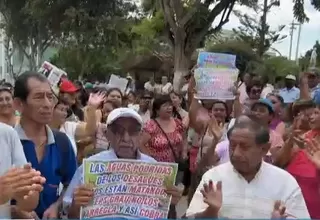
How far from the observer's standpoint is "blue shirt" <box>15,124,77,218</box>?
388cm

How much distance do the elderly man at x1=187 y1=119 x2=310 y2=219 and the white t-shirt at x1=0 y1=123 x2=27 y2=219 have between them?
94cm

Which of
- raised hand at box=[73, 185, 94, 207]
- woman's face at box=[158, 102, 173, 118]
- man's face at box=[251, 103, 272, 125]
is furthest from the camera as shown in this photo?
woman's face at box=[158, 102, 173, 118]

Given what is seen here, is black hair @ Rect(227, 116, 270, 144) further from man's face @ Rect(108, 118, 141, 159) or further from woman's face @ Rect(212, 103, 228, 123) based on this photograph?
woman's face @ Rect(212, 103, 228, 123)

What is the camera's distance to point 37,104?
3951 mm

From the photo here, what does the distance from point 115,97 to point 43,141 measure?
388cm

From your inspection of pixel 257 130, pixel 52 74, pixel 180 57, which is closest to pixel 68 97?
pixel 52 74

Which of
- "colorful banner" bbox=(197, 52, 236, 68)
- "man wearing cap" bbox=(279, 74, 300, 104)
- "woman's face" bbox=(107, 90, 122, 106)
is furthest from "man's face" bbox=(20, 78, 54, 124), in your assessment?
"man wearing cap" bbox=(279, 74, 300, 104)

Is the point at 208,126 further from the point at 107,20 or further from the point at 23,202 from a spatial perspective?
the point at 107,20

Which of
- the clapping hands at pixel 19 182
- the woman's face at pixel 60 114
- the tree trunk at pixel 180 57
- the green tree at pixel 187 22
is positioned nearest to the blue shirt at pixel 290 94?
the woman's face at pixel 60 114

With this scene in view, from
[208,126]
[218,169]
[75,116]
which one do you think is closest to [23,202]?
[218,169]

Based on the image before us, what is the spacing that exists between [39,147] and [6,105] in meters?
2.05

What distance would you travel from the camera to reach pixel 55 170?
3.94 m

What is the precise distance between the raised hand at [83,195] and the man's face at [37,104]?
68 cm

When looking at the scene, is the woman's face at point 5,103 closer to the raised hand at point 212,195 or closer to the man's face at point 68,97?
the man's face at point 68,97
